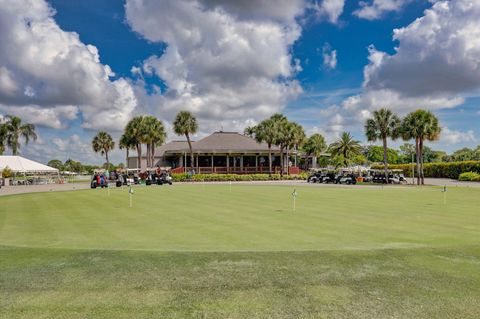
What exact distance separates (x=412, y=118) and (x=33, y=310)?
161ft

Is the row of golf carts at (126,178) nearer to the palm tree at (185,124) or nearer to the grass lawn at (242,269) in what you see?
the palm tree at (185,124)

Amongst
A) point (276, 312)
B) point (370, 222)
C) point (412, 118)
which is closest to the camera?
point (276, 312)

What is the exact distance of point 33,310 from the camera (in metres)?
5.37

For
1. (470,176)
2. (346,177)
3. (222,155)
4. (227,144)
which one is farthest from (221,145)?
(470,176)

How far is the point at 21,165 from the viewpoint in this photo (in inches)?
2093

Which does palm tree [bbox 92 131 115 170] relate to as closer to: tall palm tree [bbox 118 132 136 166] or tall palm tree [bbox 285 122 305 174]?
tall palm tree [bbox 118 132 136 166]

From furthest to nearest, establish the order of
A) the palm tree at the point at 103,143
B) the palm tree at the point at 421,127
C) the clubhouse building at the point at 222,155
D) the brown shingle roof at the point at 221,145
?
the palm tree at the point at 103,143 → the brown shingle roof at the point at 221,145 → the clubhouse building at the point at 222,155 → the palm tree at the point at 421,127

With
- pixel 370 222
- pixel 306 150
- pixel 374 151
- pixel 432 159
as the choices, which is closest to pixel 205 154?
pixel 306 150

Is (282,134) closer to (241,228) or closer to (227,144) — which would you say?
(227,144)

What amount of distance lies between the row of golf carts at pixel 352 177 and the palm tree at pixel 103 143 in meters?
52.4

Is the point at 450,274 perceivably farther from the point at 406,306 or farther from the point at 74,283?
the point at 74,283

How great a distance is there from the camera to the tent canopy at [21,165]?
5210 cm

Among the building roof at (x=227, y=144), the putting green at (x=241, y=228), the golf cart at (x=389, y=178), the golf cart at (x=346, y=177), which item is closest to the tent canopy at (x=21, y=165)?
the building roof at (x=227, y=144)

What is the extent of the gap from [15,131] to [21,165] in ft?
65.7
